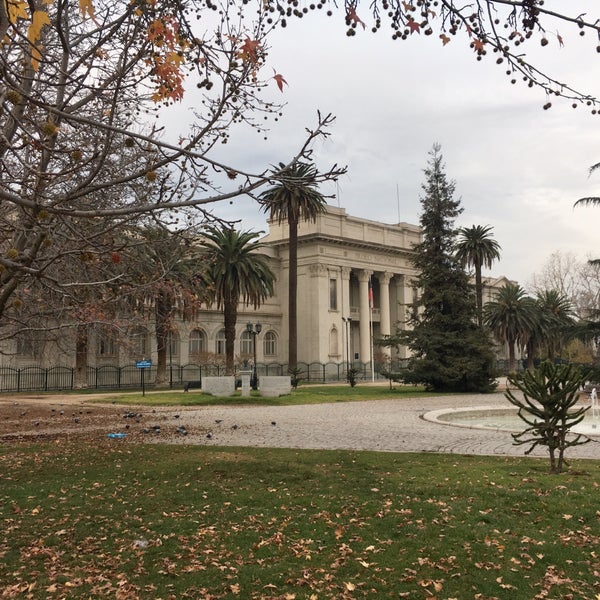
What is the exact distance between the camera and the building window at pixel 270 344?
60.9 metres

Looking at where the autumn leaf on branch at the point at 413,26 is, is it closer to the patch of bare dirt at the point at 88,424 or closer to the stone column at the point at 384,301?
the patch of bare dirt at the point at 88,424

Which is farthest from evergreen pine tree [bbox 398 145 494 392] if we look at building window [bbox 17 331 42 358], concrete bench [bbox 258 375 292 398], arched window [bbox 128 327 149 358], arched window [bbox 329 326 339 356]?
arched window [bbox 329 326 339 356]

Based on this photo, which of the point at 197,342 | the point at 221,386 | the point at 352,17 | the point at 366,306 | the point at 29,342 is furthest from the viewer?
the point at 366,306

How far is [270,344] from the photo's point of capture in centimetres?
6156

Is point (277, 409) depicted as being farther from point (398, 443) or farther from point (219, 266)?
point (219, 266)

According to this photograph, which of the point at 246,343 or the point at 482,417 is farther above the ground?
the point at 246,343

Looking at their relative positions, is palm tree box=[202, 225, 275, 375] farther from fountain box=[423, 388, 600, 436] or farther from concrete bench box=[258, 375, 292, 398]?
fountain box=[423, 388, 600, 436]

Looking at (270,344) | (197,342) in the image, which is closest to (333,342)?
(270,344)

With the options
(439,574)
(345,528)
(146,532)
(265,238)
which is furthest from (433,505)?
(265,238)

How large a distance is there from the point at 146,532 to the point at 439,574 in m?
3.16

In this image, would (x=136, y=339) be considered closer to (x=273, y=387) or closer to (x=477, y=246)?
(x=273, y=387)

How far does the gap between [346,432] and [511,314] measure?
156 ft

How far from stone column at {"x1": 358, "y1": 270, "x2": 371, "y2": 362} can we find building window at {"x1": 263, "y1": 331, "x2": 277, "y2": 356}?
9046 mm

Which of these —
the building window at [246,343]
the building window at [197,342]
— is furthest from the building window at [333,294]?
the building window at [197,342]
